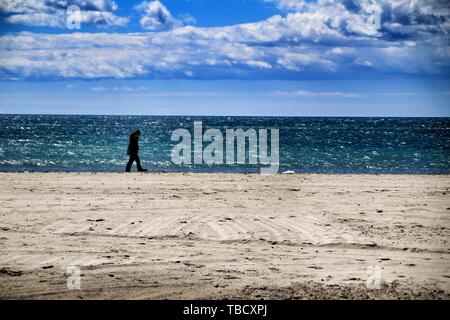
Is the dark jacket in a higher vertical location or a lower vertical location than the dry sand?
higher

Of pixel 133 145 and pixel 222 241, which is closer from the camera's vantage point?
pixel 222 241

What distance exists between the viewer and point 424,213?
11.3 meters

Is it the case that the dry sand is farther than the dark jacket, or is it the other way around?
the dark jacket

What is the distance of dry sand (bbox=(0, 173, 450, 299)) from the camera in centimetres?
655

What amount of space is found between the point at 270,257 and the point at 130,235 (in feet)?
8.56

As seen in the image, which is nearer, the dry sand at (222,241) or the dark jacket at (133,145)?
the dry sand at (222,241)

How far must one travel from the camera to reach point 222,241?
889 cm

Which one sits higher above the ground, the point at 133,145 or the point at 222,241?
the point at 133,145

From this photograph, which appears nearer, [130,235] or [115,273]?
[115,273]

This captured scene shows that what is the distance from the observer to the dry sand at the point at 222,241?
655 centimetres

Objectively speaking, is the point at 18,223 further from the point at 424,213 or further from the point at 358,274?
the point at 424,213

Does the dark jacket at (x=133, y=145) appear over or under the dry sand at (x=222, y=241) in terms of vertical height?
over
